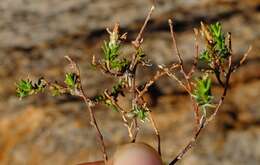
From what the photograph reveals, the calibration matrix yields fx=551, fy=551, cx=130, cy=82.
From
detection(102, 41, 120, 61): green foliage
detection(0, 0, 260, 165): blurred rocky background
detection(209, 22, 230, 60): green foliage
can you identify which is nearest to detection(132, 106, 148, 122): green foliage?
detection(102, 41, 120, 61): green foliage

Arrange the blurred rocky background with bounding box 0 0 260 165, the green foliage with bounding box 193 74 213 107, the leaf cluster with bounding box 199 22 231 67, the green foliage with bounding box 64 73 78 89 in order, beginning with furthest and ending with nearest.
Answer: the blurred rocky background with bounding box 0 0 260 165 → the green foliage with bounding box 64 73 78 89 → the leaf cluster with bounding box 199 22 231 67 → the green foliage with bounding box 193 74 213 107

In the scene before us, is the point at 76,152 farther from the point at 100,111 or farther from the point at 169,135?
the point at 169,135

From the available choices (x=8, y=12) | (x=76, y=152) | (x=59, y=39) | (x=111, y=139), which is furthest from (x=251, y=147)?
(x=8, y=12)

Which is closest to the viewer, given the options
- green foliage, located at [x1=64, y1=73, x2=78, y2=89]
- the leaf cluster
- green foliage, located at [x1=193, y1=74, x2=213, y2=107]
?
green foliage, located at [x1=193, y1=74, x2=213, y2=107]

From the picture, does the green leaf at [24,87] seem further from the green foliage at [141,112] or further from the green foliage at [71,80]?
the green foliage at [141,112]

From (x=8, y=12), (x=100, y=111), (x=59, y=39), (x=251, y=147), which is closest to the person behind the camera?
(x=251, y=147)

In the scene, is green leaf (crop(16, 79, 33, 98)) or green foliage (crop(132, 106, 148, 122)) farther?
green leaf (crop(16, 79, 33, 98))

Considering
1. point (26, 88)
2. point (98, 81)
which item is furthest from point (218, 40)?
point (98, 81)

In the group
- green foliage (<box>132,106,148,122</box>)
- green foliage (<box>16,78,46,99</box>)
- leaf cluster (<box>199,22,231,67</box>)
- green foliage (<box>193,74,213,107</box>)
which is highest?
leaf cluster (<box>199,22,231,67</box>)

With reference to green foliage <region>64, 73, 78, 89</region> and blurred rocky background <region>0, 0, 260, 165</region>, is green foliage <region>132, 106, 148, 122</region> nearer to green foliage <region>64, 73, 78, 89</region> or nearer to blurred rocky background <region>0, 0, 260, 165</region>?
green foliage <region>64, 73, 78, 89</region>

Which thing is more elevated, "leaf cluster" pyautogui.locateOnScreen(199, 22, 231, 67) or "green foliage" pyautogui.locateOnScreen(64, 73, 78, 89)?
"leaf cluster" pyautogui.locateOnScreen(199, 22, 231, 67)
